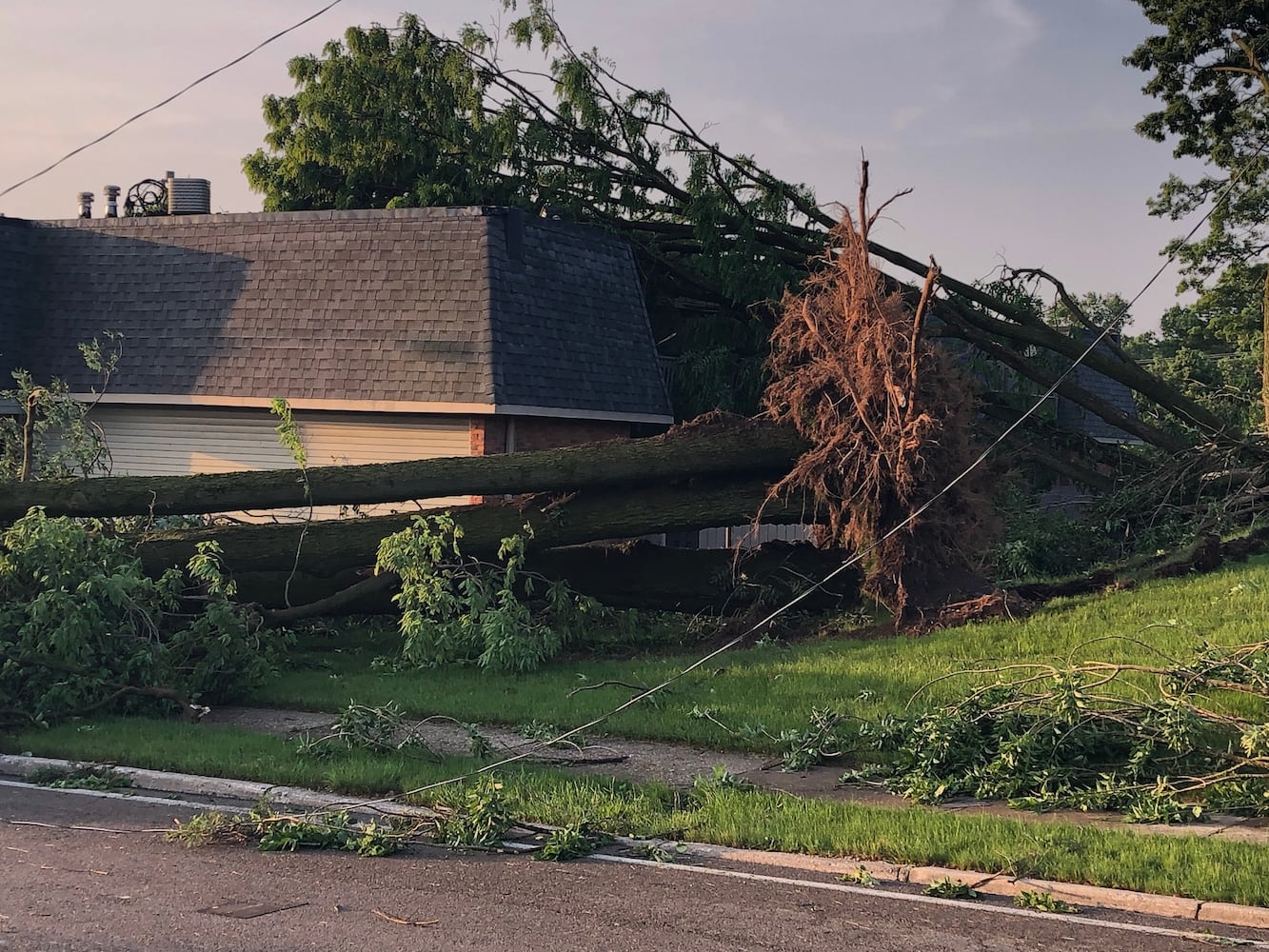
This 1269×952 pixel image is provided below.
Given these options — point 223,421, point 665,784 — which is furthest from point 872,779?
point 223,421

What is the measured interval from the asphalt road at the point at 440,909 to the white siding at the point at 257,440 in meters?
12.0

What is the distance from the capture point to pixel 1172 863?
6.00 meters

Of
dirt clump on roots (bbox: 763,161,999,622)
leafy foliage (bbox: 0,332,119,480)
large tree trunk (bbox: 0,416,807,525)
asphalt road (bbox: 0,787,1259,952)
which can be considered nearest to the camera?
asphalt road (bbox: 0,787,1259,952)

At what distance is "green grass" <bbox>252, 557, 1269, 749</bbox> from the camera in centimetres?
994

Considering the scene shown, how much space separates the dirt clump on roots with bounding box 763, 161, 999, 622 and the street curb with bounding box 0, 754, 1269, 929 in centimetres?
672

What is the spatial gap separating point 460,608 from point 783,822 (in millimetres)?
6868

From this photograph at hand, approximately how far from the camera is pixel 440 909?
5.53 meters

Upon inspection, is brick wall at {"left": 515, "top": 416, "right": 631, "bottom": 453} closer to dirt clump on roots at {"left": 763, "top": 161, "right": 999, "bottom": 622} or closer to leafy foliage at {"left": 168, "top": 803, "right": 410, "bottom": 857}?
dirt clump on roots at {"left": 763, "top": 161, "right": 999, "bottom": 622}

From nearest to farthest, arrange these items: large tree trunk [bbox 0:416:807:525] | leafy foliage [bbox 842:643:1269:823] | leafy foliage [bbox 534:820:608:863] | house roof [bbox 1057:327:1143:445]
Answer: leafy foliage [bbox 534:820:608:863]
leafy foliage [bbox 842:643:1269:823]
large tree trunk [bbox 0:416:807:525]
house roof [bbox 1057:327:1143:445]

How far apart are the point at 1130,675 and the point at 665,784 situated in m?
Answer: 4.15

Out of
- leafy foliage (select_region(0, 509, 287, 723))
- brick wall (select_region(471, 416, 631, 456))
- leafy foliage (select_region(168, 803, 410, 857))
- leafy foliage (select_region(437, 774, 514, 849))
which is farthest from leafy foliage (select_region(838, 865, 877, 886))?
brick wall (select_region(471, 416, 631, 456))

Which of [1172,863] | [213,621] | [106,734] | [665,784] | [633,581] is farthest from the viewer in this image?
[633,581]

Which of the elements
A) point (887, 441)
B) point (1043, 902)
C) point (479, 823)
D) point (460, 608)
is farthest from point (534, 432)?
point (1043, 902)

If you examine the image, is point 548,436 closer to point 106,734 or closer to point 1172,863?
point 106,734
